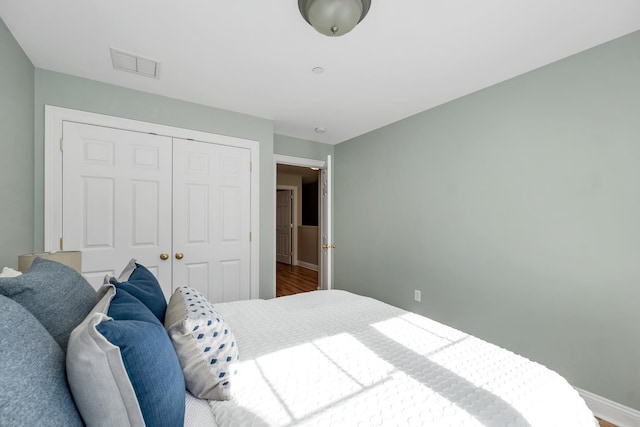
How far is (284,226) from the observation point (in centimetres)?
752

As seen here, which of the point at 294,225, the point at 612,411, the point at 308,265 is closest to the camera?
the point at 612,411

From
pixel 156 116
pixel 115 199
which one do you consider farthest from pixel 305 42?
pixel 115 199

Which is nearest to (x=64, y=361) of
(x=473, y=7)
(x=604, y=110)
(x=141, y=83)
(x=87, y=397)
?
(x=87, y=397)

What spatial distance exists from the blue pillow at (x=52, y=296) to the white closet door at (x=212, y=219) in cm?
183

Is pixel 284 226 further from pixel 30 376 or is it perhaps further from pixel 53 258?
pixel 30 376

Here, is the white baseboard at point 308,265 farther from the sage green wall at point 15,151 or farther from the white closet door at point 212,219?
the sage green wall at point 15,151

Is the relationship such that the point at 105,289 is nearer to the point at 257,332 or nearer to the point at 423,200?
the point at 257,332

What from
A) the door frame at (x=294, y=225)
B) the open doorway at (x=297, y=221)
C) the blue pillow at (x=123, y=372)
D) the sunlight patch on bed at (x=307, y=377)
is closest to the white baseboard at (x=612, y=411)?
the sunlight patch on bed at (x=307, y=377)

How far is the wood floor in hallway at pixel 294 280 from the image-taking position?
185 inches

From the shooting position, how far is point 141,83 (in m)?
→ 2.38

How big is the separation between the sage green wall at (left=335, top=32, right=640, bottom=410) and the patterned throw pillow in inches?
88.6

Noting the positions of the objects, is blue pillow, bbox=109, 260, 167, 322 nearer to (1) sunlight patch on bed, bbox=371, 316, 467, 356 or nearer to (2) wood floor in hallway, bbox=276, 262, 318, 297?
(1) sunlight patch on bed, bbox=371, 316, 467, 356

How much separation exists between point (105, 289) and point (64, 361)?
0.44 metres

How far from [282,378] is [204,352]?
0.31 metres
